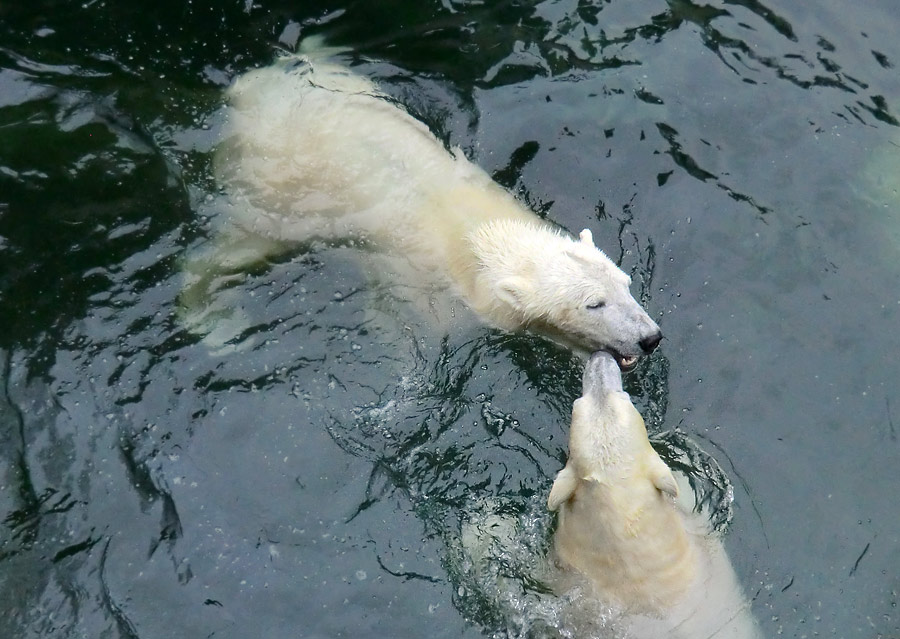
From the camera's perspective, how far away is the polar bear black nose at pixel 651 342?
5.45m

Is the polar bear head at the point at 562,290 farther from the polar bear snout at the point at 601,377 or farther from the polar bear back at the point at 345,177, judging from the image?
the polar bear snout at the point at 601,377

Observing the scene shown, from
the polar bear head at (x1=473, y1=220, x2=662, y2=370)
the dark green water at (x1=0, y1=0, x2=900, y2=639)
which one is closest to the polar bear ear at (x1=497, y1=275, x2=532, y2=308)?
the polar bear head at (x1=473, y1=220, x2=662, y2=370)

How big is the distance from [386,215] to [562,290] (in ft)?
4.46

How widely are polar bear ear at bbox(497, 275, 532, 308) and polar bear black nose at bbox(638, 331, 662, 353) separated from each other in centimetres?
83

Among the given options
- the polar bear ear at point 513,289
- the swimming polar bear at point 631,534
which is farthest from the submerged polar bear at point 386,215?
the swimming polar bear at point 631,534

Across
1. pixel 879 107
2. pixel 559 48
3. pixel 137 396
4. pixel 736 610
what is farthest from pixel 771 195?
pixel 137 396

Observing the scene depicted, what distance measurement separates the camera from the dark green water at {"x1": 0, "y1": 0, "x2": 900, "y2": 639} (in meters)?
4.94

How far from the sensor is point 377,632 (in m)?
4.78

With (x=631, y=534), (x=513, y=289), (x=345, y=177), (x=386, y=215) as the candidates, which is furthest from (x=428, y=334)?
(x=631, y=534)

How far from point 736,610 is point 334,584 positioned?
227cm

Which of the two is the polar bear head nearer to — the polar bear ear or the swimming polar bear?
the polar bear ear

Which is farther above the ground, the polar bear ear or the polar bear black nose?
the polar bear black nose

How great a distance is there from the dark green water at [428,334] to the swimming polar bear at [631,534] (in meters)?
0.44

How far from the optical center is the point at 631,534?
14.7 ft
